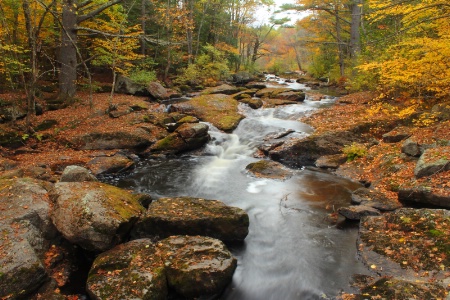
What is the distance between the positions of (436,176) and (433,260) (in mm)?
2868

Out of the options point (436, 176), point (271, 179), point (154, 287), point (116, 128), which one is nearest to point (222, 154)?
point (271, 179)

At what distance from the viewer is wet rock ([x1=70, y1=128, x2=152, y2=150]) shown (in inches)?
442

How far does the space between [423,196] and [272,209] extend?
329cm

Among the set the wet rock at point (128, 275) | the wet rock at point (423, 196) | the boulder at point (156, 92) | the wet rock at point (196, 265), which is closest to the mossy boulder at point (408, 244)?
the wet rock at point (423, 196)

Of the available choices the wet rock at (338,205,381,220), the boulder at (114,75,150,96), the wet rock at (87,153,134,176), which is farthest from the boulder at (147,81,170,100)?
the wet rock at (338,205,381,220)

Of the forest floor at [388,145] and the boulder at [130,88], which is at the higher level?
the boulder at [130,88]

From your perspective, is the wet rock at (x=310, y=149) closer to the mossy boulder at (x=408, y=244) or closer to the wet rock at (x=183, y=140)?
the wet rock at (x=183, y=140)

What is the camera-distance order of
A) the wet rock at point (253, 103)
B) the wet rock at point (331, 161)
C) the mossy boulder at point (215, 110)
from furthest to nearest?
the wet rock at point (253, 103) < the mossy boulder at point (215, 110) < the wet rock at point (331, 161)

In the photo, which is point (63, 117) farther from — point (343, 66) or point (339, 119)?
point (343, 66)

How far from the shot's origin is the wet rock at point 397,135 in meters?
10.1

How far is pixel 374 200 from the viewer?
706 cm

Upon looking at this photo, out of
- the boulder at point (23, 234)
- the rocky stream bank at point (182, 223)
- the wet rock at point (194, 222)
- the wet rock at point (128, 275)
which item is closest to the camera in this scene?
the boulder at point (23, 234)

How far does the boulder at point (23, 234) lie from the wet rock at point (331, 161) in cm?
789

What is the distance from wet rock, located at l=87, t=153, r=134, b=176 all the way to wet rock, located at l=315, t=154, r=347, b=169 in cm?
635
